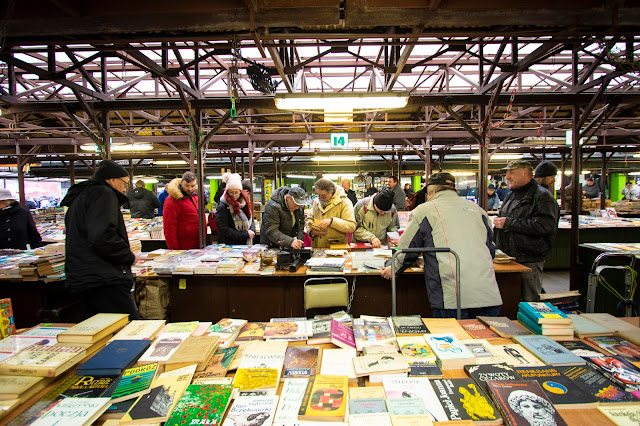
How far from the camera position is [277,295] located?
154 inches

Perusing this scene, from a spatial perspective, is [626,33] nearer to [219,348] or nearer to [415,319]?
[415,319]

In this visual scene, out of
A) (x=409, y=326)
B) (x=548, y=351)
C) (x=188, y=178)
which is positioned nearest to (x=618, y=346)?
(x=548, y=351)

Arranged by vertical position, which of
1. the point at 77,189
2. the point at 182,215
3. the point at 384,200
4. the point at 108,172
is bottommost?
the point at 182,215

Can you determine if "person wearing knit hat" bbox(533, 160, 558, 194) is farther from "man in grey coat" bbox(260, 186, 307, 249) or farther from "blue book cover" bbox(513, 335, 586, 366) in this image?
"man in grey coat" bbox(260, 186, 307, 249)

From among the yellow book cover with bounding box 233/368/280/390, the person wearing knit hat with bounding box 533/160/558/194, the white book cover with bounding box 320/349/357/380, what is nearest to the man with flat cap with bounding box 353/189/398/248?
the person wearing knit hat with bounding box 533/160/558/194

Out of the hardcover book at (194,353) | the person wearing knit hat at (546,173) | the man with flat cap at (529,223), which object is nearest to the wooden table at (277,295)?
the man with flat cap at (529,223)

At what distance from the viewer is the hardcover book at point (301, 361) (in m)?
1.75

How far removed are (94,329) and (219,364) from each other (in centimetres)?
93

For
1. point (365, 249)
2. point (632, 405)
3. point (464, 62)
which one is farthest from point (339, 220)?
point (464, 62)

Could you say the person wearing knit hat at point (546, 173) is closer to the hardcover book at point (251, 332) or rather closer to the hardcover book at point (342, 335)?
the hardcover book at point (342, 335)

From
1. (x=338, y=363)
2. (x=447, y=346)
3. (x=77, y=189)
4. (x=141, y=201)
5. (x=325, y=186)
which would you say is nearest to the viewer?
(x=338, y=363)

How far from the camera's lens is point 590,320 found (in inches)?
92.8

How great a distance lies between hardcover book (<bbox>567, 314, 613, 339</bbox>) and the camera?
2.14 metres

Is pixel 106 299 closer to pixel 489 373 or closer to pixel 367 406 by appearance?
pixel 367 406
